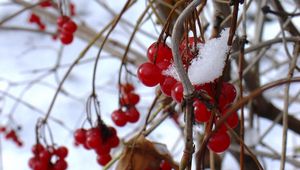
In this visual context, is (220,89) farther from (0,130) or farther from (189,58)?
(0,130)


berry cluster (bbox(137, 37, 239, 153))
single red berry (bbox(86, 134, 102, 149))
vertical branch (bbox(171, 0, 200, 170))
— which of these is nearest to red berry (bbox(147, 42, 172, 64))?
berry cluster (bbox(137, 37, 239, 153))

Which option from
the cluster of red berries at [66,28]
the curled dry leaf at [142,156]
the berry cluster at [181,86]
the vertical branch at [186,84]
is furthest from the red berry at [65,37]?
the vertical branch at [186,84]

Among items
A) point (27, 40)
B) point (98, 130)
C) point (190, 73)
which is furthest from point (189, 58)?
point (27, 40)

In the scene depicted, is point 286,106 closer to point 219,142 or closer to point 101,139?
point 219,142

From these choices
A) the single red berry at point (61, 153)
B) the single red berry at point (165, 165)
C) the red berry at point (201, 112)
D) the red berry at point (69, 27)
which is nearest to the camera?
the red berry at point (201, 112)

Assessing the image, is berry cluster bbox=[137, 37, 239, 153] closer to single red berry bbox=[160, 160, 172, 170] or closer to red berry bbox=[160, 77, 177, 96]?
red berry bbox=[160, 77, 177, 96]

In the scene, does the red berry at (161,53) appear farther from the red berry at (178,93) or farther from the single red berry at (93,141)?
the single red berry at (93,141)

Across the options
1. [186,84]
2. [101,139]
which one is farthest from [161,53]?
[101,139]
